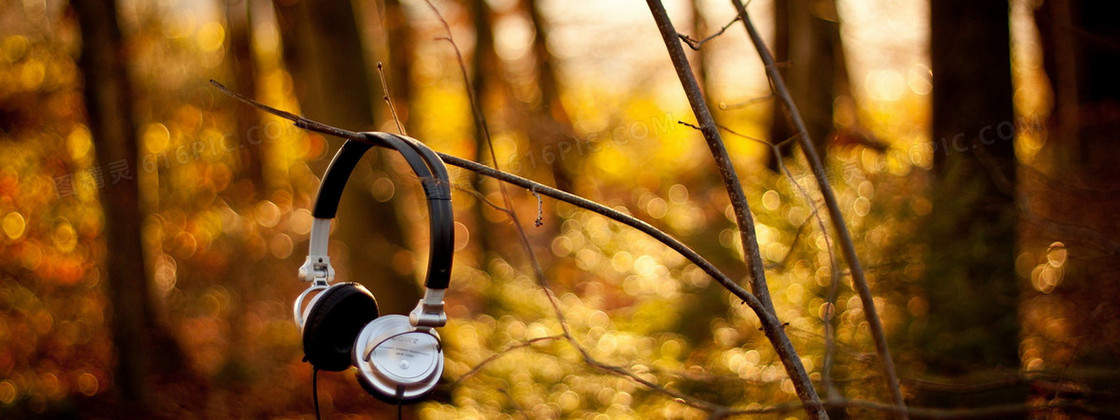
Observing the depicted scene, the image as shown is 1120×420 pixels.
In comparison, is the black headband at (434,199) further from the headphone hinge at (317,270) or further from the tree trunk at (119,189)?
the tree trunk at (119,189)

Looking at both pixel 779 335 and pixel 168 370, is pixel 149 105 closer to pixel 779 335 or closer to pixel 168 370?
pixel 168 370

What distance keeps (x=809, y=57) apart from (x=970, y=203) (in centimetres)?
463

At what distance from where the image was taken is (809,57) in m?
7.66

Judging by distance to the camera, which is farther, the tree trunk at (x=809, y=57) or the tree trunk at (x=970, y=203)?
the tree trunk at (x=809, y=57)

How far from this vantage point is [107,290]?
23.7ft

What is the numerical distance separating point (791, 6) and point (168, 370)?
8.38 meters

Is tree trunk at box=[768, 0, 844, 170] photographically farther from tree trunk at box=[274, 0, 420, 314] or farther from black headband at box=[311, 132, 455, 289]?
black headband at box=[311, 132, 455, 289]

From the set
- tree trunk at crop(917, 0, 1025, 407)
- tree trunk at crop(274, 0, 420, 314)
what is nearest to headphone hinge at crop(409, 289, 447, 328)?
tree trunk at crop(917, 0, 1025, 407)

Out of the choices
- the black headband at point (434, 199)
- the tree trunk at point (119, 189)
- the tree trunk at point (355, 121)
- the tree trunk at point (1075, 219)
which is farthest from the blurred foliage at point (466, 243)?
the tree trunk at point (1075, 219)

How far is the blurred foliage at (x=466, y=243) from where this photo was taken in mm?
3281

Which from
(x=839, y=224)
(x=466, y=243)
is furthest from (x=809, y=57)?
(x=466, y=243)

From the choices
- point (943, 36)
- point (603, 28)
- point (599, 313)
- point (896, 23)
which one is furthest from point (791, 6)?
point (603, 28)

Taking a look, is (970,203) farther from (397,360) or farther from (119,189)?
(119,189)

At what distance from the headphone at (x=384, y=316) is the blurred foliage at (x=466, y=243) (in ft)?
0.77
